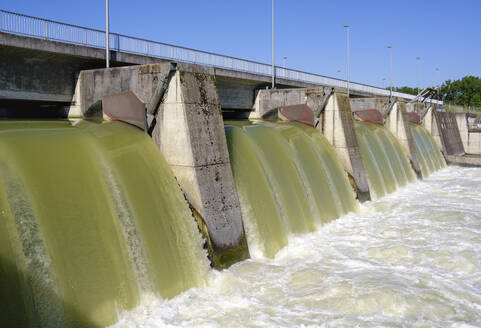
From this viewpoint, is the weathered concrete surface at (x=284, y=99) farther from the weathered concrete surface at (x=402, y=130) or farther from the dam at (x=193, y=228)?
the weathered concrete surface at (x=402, y=130)

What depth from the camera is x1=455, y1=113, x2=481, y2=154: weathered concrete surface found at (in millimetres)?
37719

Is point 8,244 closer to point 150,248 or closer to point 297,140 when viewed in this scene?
point 150,248

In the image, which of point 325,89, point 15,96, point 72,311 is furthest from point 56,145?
point 325,89

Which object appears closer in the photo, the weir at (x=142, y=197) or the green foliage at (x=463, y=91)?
the weir at (x=142, y=197)

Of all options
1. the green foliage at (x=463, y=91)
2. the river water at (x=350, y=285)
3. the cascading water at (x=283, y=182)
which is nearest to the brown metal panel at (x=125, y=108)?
the cascading water at (x=283, y=182)

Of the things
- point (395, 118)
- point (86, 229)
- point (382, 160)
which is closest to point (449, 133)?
point (395, 118)

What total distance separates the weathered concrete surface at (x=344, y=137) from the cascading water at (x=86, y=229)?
9376mm

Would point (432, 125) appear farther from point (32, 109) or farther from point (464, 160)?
point (32, 109)

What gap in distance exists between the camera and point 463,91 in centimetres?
10488

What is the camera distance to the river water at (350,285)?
732 centimetres

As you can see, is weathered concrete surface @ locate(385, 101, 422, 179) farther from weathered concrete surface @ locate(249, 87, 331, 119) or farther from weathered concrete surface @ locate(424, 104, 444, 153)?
weathered concrete surface @ locate(249, 87, 331, 119)

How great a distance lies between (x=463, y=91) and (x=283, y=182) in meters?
107

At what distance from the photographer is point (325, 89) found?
699 inches

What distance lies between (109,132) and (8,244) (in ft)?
13.2
